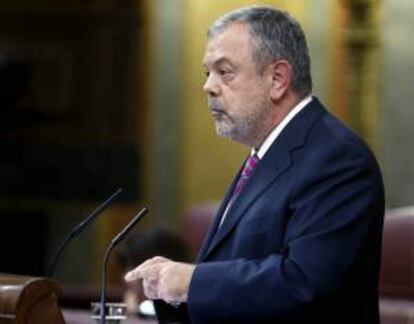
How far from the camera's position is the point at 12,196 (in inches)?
277

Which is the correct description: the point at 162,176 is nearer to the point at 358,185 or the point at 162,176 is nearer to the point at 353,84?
the point at 353,84

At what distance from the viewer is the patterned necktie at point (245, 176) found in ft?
8.06

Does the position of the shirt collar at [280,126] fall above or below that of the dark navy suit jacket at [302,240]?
above

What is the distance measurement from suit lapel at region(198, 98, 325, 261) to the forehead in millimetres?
151

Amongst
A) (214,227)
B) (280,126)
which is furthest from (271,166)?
(214,227)

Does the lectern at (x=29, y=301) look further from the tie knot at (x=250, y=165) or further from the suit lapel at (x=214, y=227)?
the tie knot at (x=250, y=165)

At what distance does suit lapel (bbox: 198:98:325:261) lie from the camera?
93.1 inches

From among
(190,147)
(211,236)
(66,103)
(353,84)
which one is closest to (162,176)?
(190,147)

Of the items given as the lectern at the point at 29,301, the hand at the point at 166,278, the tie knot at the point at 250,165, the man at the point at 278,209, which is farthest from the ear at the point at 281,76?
the lectern at the point at 29,301

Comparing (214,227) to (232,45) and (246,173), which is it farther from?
(232,45)

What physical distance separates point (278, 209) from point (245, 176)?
0.22m

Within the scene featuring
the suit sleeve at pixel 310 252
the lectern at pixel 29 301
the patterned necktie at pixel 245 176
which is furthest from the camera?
the patterned necktie at pixel 245 176

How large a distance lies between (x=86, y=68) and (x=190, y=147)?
730 millimetres

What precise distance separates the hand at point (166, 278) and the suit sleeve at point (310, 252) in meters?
0.02
